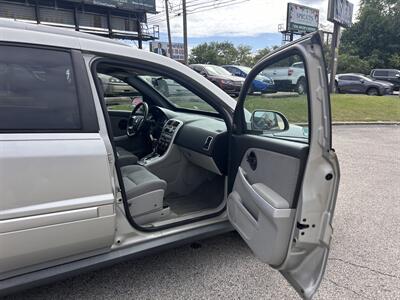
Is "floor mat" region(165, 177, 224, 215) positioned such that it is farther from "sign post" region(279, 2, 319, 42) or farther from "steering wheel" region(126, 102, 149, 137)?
"sign post" region(279, 2, 319, 42)

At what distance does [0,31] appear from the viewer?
173 cm

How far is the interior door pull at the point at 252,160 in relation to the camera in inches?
86.1

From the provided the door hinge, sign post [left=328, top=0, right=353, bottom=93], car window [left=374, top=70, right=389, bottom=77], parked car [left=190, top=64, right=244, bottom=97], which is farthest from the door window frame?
car window [left=374, top=70, right=389, bottom=77]

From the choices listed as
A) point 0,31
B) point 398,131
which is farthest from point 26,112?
point 398,131

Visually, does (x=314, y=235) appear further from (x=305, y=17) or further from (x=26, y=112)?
(x=305, y=17)

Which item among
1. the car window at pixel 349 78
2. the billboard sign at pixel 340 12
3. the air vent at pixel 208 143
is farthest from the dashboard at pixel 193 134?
the car window at pixel 349 78

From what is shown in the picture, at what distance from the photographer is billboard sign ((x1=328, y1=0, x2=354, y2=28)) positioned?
55.8 feet

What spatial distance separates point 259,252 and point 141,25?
1555 inches

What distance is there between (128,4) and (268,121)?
124 feet

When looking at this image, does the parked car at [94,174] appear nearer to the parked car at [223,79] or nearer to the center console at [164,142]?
the center console at [164,142]

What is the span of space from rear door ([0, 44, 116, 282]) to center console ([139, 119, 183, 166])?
1436 mm

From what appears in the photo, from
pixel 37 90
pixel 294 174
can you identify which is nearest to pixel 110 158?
pixel 37 90

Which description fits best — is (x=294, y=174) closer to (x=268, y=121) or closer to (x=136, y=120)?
(x=268, y=121)

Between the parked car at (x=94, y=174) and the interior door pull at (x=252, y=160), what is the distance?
17 mm
